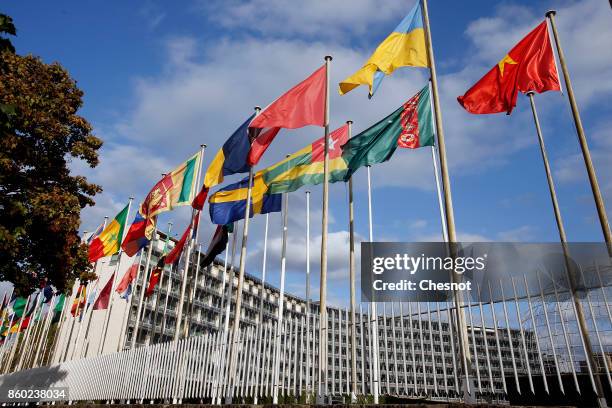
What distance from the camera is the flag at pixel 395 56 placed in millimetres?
11375

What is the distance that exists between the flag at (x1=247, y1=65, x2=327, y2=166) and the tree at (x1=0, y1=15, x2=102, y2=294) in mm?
6960

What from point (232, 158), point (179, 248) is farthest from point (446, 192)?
point (179, 248)

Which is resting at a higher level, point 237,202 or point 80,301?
point 237,202

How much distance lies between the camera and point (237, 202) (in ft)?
56.9

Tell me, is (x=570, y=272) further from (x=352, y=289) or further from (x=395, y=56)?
(x=395, y=56)

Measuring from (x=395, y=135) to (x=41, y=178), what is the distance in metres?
12.2

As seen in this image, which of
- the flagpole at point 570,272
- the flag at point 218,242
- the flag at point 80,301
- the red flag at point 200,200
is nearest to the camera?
the flagpole at point 570,272

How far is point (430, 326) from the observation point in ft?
31.5

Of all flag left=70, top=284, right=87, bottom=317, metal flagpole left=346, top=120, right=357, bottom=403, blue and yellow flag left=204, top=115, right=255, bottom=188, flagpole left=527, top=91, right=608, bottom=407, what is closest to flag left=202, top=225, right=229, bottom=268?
blue and yellow flag left=204, top=115, right=255, bottom=188

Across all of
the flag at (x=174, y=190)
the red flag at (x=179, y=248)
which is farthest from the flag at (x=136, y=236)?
the red flag at (x=179, y=248)

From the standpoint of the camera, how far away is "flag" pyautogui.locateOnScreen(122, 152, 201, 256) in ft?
62.4

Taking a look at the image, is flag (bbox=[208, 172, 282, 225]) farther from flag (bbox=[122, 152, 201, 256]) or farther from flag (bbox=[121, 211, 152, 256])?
flag (bbox=[121, 211, 152, 256])

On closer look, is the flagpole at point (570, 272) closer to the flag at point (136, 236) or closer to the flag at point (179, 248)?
the flag at point (179, 248)

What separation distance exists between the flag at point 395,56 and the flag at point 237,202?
690 cm
